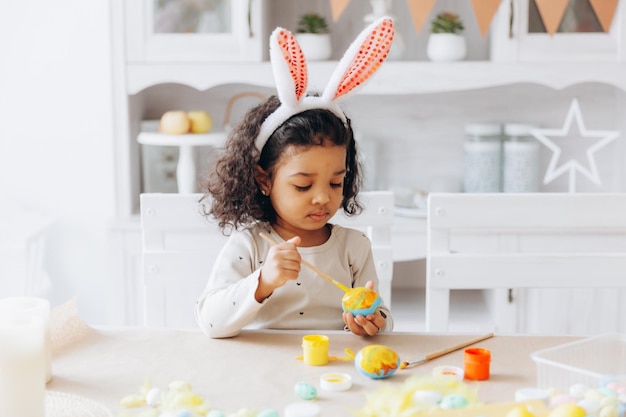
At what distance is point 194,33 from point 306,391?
1.60 metres

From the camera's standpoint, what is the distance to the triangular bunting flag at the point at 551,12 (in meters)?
2.37

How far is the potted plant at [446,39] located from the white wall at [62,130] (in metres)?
1.01

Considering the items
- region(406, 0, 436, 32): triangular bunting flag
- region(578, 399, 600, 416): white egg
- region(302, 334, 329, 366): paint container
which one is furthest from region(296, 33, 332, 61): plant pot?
region(578, 399, 600, 416): white egg

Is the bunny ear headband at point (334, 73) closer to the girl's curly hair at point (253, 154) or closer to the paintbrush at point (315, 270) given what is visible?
the girl's curly hair at point (253, 154)

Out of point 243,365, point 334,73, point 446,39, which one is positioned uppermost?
point 446,39

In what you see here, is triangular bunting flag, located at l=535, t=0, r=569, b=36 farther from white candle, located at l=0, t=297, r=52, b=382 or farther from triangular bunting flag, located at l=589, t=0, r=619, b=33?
white candle, located at l=0, t=297, r=52, b=382

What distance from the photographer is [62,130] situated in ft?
9.08

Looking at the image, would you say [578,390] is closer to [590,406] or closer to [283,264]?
[590,406]

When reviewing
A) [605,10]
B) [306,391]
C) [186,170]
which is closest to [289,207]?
[306,391]

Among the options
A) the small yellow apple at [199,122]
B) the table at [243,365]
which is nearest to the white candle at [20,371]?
the table at [243,365]

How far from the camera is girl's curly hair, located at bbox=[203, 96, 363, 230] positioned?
1.37 m

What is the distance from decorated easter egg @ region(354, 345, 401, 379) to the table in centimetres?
1

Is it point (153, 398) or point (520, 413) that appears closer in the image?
point (520, 413)

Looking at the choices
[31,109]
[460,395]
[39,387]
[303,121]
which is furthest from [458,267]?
[31,109]
